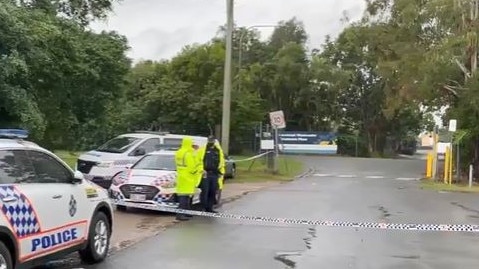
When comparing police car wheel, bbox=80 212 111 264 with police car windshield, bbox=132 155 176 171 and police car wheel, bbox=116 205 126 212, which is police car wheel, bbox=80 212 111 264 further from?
police car windshield, bbox=132 155 176 171

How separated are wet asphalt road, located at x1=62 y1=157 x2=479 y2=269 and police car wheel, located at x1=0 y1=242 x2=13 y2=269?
227cm

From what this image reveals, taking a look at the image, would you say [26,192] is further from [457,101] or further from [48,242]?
[457,101]

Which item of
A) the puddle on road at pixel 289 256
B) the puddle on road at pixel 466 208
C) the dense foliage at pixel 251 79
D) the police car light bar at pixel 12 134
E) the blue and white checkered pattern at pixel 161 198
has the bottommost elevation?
the puddle on road at pixel 466 208

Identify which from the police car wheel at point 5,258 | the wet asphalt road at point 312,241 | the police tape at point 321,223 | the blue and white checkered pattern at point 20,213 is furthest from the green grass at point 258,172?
the police car wheel at point 5,258

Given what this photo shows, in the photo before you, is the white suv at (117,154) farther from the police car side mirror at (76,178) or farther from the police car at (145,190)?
the police car side mirror at (76,178)

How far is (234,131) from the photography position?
4722 centimetres

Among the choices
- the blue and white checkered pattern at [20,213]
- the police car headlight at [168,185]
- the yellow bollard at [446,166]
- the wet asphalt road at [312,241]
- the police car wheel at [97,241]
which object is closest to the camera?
the blue and white checkered pattern at [20,213]

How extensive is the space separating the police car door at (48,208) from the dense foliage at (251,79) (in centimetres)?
630

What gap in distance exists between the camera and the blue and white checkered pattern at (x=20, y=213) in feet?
23.9

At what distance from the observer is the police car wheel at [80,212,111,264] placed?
947 centimetres

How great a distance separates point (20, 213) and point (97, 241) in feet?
7.61

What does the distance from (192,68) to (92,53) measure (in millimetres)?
27198

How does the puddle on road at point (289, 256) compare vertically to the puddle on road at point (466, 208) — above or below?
above

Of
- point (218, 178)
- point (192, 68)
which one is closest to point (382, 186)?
point (218, 178)
